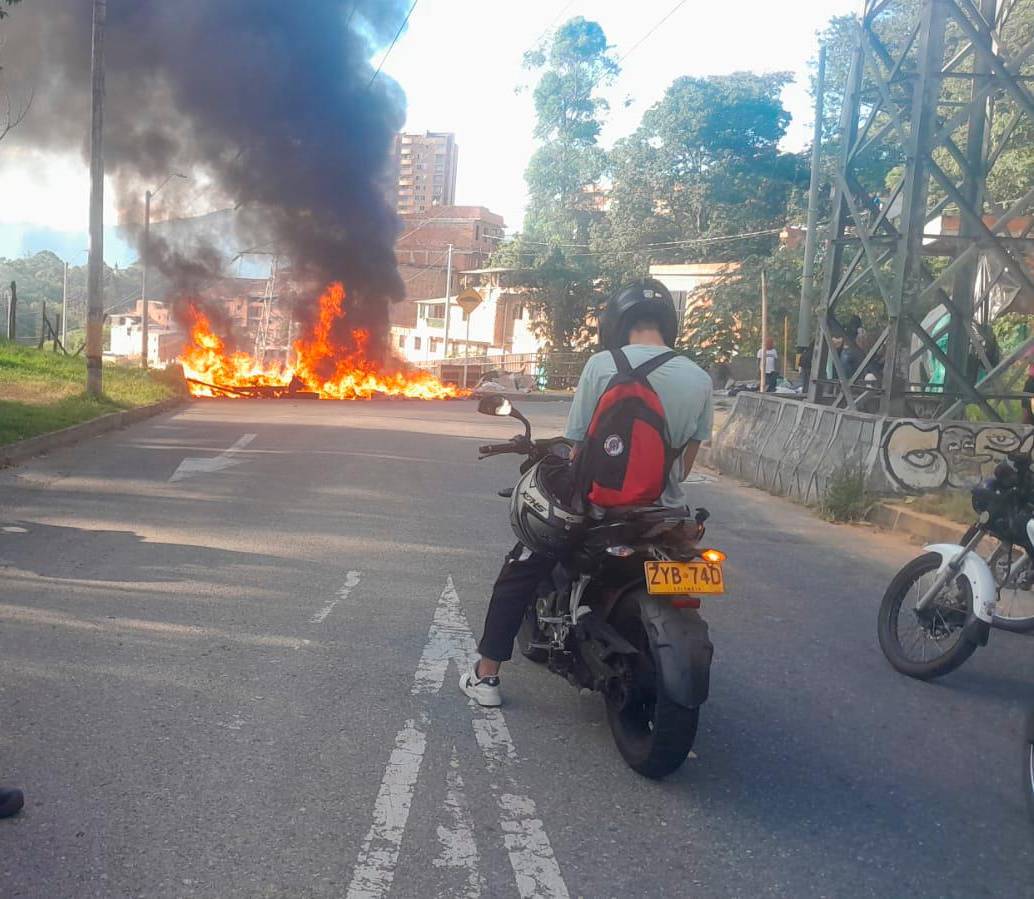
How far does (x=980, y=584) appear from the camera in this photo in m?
4.70

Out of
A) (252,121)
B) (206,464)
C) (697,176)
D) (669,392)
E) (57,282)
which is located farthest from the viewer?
(57,282)

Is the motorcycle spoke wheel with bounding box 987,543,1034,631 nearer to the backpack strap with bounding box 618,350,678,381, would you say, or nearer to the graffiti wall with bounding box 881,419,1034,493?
the backpack strap with bounding box 618,350,678,381

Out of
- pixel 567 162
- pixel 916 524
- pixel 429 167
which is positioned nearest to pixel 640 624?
pixel 916 524

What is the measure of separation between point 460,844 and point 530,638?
1.44m

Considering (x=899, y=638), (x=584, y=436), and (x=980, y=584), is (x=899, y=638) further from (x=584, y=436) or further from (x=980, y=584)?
(x=584, y=436)

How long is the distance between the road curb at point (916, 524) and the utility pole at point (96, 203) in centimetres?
1370

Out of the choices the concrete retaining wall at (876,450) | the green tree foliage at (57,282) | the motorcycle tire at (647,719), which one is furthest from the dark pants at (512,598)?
the green tree foliage at (57,282)

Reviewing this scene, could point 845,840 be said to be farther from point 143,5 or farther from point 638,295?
point 143,5

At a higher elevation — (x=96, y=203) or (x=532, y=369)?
(x=96, y=203)

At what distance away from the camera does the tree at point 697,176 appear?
4284 cm

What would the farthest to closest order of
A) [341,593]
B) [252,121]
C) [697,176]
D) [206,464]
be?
1. [697,176]
2. [252,121]
3. [206,464]
4. [341,593]

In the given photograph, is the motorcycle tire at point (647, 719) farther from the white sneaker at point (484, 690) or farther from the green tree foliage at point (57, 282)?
the green tree foliage at point (57, 282)

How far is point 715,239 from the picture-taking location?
137ft

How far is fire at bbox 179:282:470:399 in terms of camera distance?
2723cm
